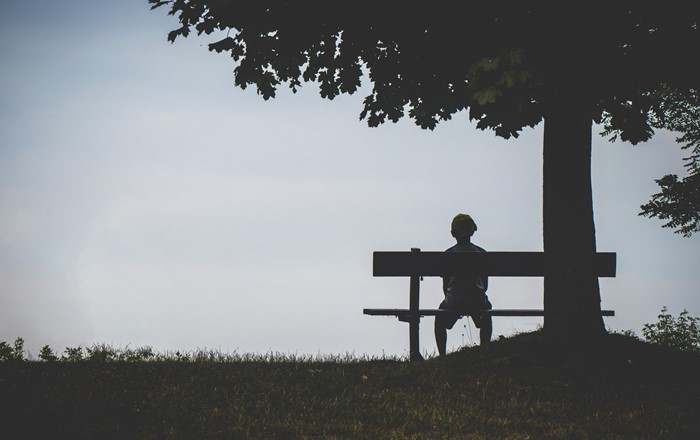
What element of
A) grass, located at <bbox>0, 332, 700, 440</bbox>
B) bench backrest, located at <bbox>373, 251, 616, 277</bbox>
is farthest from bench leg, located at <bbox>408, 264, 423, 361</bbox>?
grass, located at <bbox>0, 332, 700, 440</bbox>

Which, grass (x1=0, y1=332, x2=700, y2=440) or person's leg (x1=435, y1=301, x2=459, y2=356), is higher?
person's leg (x1=435, y1=301, x2=459, y2=356)

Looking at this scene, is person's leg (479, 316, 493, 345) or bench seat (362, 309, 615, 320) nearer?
bench seat (362, 309, 615, 320)

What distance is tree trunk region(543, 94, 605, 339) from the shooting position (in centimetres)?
938

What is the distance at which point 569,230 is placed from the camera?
9406 mm

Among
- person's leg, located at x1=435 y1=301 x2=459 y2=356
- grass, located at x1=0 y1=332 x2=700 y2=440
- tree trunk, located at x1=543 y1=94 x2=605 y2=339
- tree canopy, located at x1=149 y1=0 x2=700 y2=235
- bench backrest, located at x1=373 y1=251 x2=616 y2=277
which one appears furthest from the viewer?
person's leg, located at x1=435 y1=301 x2=459 y2=356

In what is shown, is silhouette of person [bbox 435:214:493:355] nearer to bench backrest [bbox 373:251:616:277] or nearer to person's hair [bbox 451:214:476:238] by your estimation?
person's hair [bbox 451:214:476:238]

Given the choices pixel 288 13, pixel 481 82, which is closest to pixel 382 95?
pixel 288 13

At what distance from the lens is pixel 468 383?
28.5 ft

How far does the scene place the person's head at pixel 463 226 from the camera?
11.0 metres

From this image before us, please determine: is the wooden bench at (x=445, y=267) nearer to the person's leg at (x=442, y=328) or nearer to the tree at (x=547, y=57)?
the person's leg at (x=442, y=328)

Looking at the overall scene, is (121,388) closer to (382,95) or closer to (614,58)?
(382,95)

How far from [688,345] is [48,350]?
42.3 feet

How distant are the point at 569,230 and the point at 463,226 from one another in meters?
1.98

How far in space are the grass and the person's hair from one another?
6.11 feet
